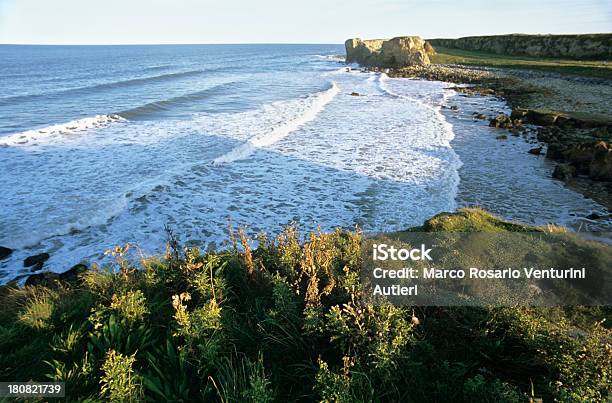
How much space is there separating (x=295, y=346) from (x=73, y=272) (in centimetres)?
635

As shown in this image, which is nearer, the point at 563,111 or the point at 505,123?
the point at 505,123

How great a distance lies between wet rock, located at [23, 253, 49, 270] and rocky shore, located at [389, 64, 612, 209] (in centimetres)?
1596

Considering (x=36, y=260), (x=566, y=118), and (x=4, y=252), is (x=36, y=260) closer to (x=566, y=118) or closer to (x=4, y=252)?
(x=4, y=252)

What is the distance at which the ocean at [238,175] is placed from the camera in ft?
33.3

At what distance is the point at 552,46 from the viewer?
7062 cm

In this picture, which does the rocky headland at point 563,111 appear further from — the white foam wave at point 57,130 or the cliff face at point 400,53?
the white foam wave at point 57,130

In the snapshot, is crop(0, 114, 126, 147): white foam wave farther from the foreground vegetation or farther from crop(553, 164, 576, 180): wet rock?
crop(553, 164, 576, 180): wet rock

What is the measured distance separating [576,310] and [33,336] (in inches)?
284

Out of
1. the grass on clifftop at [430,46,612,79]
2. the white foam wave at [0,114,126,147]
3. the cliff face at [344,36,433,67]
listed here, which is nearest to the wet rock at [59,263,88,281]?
the white foam wave at [0,114,126,147]

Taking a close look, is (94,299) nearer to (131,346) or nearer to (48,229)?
(131,346)

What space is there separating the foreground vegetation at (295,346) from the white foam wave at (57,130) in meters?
19.1

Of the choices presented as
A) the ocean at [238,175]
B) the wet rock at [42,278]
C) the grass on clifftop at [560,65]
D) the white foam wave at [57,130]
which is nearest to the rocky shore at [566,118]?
the ocean at [238,175]

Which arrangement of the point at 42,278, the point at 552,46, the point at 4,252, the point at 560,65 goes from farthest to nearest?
1. the point at 552,46
2. the point at 560,65
3. the point at 4,252
4. the point at 42,278

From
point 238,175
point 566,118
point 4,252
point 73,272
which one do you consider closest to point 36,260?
point 4,252
